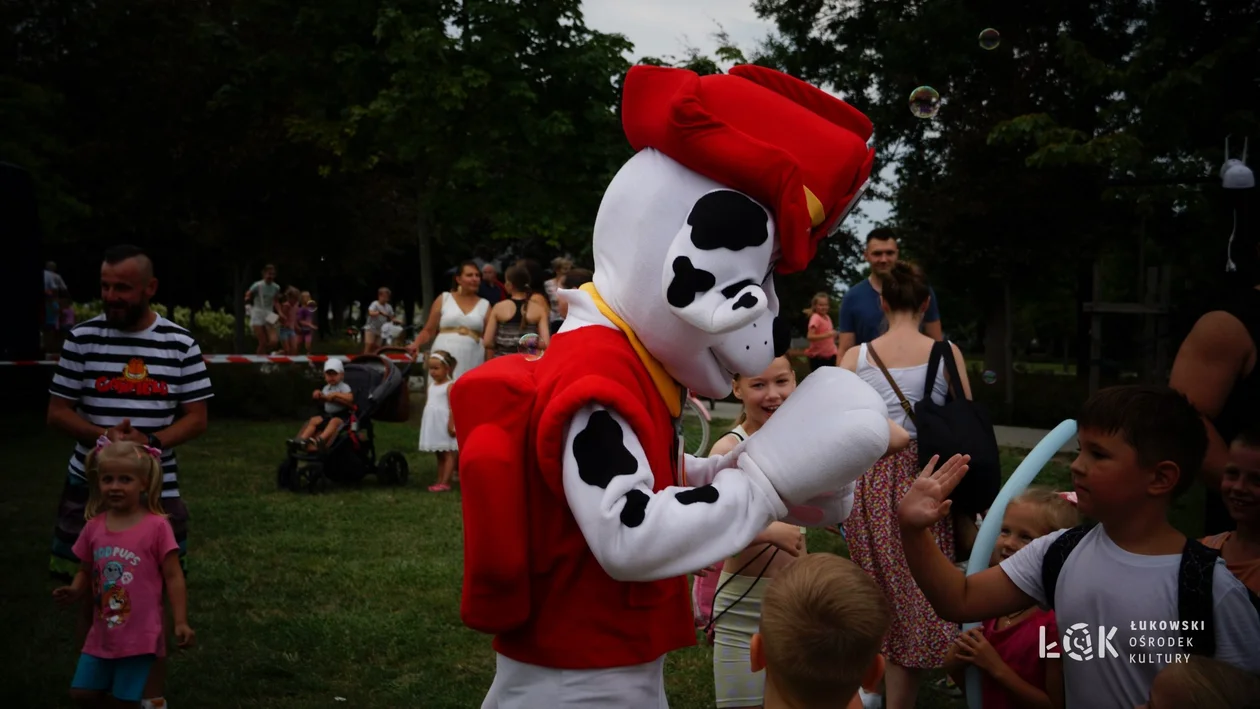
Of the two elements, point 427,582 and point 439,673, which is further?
point 427,582

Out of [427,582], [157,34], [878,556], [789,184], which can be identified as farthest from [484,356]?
[157,34]

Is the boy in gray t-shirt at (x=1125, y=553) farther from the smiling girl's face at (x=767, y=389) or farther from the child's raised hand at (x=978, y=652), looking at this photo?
the smiling girl's face at (x=767, y=389)

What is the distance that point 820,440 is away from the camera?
7.77 feet

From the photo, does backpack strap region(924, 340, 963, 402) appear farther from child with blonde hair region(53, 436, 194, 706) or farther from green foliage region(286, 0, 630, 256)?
green foliage region(286, 0, 630, 256)

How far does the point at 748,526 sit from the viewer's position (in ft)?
7.60

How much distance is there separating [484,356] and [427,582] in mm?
4101

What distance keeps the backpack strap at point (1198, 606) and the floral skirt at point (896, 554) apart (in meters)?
2.20

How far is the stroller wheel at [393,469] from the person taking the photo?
9922 mm

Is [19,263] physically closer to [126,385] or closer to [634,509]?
[126,385]

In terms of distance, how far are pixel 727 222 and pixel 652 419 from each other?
17.7 inches

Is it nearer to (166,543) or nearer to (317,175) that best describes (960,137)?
(317,175)

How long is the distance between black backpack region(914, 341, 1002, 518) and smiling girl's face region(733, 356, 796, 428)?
2.72 ft

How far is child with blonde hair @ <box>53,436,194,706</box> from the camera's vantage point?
13.1 ft

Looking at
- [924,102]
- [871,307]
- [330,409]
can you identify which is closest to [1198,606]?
[924,102]
